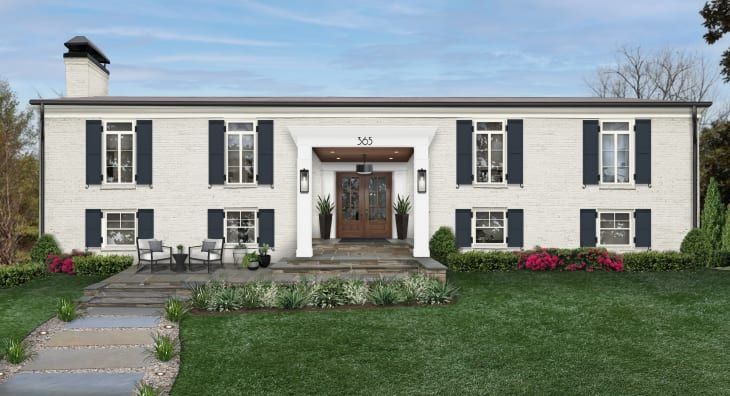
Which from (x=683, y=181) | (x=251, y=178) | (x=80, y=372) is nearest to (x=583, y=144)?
(x=683, y=181)

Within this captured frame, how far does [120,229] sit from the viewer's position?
54.7 ft

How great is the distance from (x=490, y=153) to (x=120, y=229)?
11.0 metres

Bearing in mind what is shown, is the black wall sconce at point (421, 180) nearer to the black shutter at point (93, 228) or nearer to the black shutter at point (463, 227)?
the black shutter at point (463, 227)

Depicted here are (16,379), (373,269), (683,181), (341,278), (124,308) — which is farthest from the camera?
(683,181)

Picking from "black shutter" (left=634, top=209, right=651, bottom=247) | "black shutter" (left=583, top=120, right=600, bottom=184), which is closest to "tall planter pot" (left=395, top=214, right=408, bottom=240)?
"black shutter" (left=583, top=120, right=600, bottom=184)

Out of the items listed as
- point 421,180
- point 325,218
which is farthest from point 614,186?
point 325,218

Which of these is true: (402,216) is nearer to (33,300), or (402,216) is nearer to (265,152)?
(265,152)

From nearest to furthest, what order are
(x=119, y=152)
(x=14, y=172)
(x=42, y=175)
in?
(x=42, y=175) → (x=119, y=152) → (x=14, y=172)

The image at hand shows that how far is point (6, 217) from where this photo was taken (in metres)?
16.9

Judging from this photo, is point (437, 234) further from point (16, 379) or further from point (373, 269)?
point (16, 379)

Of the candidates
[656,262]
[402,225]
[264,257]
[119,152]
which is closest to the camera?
[264,257]

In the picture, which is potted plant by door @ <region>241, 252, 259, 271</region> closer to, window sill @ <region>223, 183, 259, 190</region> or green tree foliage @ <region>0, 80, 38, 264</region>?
window sill @ <region>223, 183, 259, 190</region>

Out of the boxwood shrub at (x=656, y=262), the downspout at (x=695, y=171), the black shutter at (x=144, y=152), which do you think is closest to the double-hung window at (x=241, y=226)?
the black shutter at (x=144, y=152)

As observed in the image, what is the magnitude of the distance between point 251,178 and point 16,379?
9.48m
